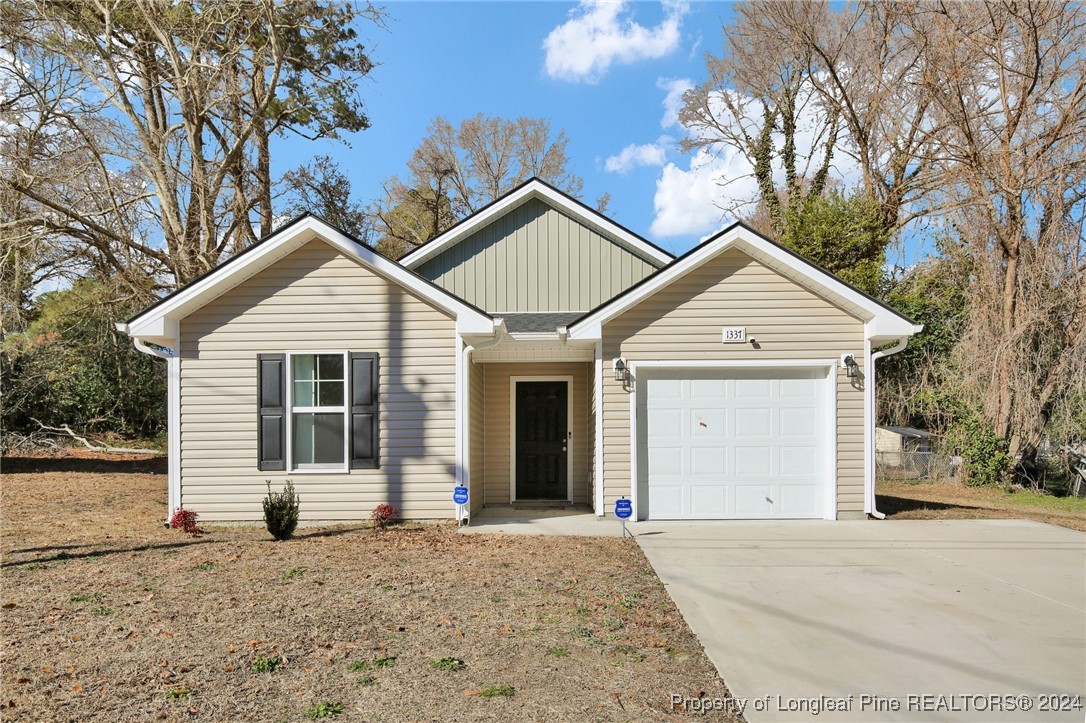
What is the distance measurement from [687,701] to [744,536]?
5.18m

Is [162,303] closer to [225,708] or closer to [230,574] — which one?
[230,574]

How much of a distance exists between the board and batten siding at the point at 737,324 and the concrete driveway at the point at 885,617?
176 centimetres

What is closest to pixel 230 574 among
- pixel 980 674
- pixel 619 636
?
pixel 619 636

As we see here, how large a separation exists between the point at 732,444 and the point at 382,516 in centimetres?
482

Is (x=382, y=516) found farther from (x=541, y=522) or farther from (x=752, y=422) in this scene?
(x=752, y=422)

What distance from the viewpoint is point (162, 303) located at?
9109mm

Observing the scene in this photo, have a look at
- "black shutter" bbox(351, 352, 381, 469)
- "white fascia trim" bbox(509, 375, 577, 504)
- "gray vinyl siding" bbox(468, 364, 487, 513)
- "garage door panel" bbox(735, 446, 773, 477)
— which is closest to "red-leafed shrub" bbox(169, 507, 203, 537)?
"black shutter" bbox(351, 352, 381, 469)

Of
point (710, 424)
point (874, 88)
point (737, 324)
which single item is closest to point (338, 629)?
point (710, 424)

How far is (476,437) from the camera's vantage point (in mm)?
10734

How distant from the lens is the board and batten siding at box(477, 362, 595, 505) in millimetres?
11797

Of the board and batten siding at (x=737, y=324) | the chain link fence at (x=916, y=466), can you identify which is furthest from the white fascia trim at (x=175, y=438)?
the chain link fence at (x=916, y=466)

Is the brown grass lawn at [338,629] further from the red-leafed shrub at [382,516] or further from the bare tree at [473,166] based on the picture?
the bare tree at [473,166]

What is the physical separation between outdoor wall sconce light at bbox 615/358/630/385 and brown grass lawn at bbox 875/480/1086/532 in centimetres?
438

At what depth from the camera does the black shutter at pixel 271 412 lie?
9.32 metres
